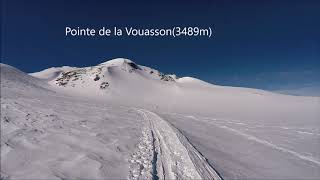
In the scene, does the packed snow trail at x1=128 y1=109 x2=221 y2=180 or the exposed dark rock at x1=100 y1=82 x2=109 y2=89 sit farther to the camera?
the exposed dark rock at x1=100 y1=82 x2=109 y2=89

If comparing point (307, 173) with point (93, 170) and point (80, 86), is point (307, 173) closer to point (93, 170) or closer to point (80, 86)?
point (93, 170)

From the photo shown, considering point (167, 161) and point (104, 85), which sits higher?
point (104, 85)

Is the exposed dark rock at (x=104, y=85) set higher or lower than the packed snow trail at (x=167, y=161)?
higher

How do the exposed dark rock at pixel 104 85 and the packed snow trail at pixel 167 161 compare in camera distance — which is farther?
the exposed dark rock at pixel 104 85

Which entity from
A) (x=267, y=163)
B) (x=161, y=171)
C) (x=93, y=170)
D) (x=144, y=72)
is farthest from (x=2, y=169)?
(x=144, y=72)

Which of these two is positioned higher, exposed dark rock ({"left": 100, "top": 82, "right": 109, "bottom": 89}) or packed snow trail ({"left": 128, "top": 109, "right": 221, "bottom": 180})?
exposed dark rock ({"left": 100, "top": 82, "right": 109, "bottom": 89})

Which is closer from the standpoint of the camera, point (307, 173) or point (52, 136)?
point (307, 173)

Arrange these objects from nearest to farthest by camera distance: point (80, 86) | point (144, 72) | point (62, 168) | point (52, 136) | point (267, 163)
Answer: point (62, 168) → point (267, 163) → point (52, 136) → point (80, 86) → point (144, 72)

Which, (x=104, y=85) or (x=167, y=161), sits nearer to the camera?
(x=167, y=161)
